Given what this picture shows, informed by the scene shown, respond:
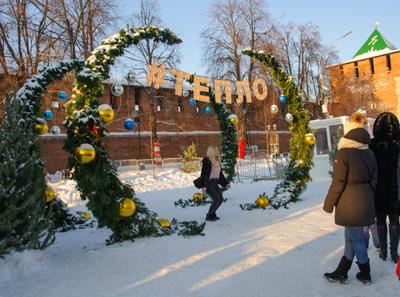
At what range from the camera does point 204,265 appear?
16.8 ft

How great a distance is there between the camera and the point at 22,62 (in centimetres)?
2195

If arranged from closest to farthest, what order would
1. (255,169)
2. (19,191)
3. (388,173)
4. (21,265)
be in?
(388,173) < (21,265) < (19,191) < (255,169)

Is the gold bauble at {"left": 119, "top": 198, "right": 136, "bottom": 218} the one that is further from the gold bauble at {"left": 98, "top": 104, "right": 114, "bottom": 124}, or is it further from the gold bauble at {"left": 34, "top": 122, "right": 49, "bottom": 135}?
the gold bauble at {"left": 34, "top": 122, "right": 49, "bottom": 135}

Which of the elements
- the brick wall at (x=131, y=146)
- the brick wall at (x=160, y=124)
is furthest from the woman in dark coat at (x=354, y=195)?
the brick wall at (x=160, y=124)

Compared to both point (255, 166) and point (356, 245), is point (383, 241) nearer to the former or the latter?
point (356, 245)

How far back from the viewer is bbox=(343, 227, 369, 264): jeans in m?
4.16

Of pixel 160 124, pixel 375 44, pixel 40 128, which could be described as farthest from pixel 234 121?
pixel 375 44

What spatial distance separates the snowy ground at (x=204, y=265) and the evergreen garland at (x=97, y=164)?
12.5 inches

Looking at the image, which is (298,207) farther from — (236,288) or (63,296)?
(63,296)

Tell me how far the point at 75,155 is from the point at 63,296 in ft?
7.95

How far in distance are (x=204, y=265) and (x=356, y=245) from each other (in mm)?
1956

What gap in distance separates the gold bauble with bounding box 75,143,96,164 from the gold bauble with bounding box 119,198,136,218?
2.92 feet

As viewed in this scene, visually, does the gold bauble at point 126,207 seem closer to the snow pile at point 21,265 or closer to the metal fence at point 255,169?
the snow pile at point 21,265

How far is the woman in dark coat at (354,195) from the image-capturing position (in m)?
4.15
